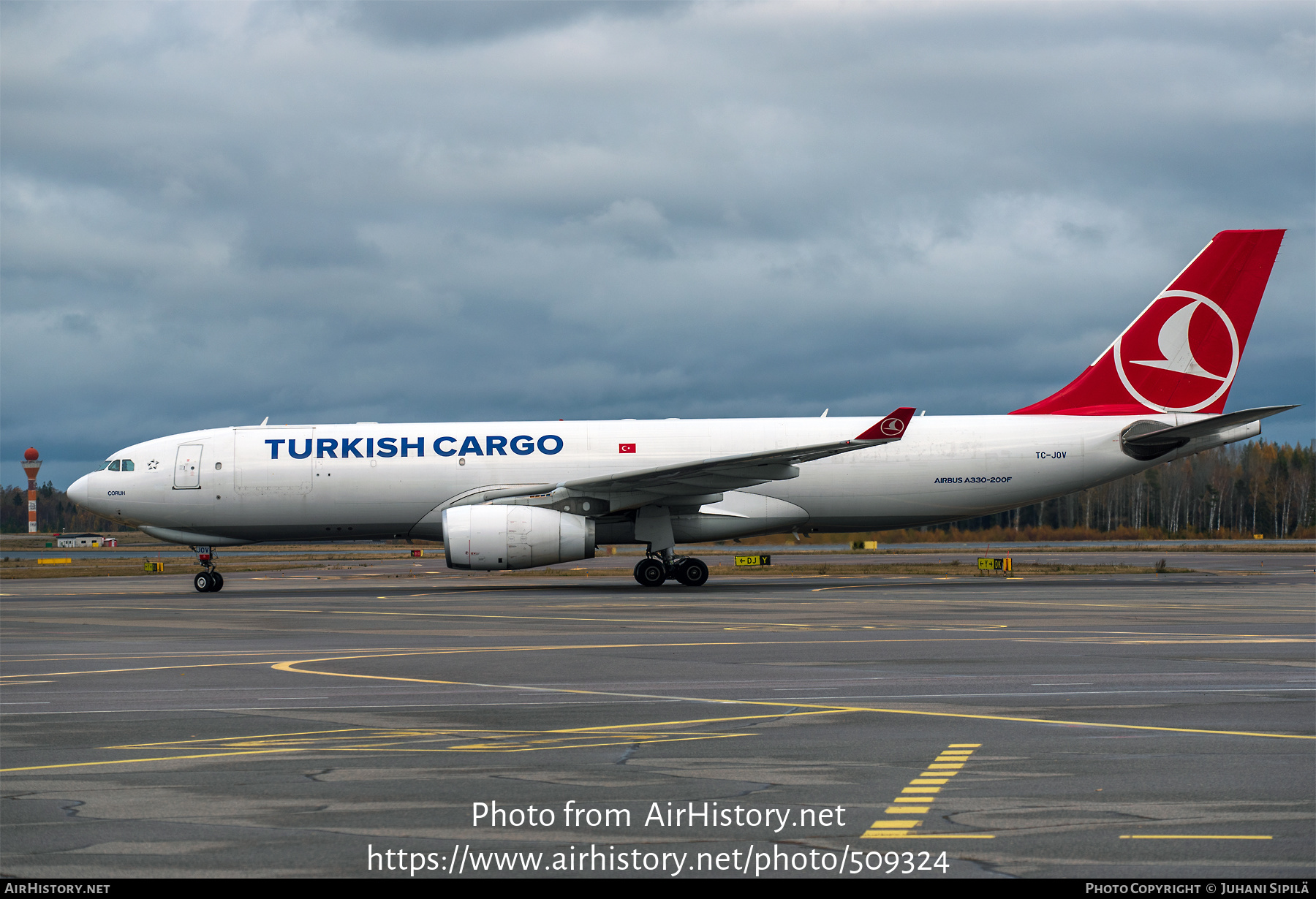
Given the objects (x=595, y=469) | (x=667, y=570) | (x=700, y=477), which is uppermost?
(x=595, y=469)

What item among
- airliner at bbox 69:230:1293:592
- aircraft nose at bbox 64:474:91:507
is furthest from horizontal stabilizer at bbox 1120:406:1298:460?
aircraft nose at bbox 64:474:91:507

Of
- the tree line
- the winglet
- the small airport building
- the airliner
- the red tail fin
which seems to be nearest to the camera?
the winglet

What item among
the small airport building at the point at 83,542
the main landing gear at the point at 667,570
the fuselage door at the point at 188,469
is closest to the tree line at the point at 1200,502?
the small airport building at the point at 83,542

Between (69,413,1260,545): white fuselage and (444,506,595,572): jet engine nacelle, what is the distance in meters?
2.25

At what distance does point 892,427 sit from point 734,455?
439 centimetres

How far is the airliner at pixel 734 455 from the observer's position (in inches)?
1164

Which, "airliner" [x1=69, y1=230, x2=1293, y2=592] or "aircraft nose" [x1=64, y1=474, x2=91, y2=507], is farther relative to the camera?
"aircraft nose" [x1=64, y1=474, x2=91, y2=507]

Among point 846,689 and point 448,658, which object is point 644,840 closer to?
point 846,689

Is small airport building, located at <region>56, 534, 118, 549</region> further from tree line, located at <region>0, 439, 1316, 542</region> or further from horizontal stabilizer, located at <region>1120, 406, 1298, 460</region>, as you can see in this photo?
horizontal stabilizer, located at <region>1120, 406, 1298, 460</region>

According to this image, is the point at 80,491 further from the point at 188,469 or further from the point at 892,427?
the point at 892,427

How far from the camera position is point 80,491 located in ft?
103

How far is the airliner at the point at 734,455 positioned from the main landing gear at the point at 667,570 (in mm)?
59

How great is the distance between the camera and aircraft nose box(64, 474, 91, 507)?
31188 mm

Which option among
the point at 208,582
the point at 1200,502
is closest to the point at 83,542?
the point at 208,582
